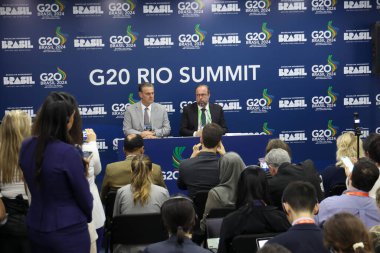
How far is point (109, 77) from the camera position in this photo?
9047 millimetres

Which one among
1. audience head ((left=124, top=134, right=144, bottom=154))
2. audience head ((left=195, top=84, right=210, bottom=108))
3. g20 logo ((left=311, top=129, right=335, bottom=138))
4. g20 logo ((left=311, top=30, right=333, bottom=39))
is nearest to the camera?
audience head ((left=124, top=134, right=144, bottom=154))

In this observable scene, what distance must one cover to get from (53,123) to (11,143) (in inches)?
25.9

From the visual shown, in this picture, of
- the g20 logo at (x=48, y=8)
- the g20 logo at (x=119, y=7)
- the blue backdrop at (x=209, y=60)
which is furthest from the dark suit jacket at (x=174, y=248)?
the g20 logo at (x=48, y=8)

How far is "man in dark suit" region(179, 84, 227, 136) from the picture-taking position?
27.9 feet

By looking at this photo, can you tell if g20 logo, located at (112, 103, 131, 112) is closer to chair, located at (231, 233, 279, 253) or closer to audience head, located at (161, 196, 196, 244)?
chair, located at (231, 233, 279, 253)

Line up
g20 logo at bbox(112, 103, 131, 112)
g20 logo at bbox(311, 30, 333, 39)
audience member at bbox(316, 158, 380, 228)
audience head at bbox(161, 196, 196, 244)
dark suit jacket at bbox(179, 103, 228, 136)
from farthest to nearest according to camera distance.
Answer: g20 logo at bbox(311, 30, 333, 39)
g20 logo at bbox(112, 103, 131, 112)
dark suit jacket at bbox(179, 103, 228, 136)
audience member at bbox(316, 158, 380, 228)
audience head at bbox(161, 196, 196, 244)

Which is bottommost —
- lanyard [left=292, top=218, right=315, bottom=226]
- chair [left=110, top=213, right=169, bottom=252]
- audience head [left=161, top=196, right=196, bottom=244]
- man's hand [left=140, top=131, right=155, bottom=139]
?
chair [left=110, top=213, right=169, bottom=252]

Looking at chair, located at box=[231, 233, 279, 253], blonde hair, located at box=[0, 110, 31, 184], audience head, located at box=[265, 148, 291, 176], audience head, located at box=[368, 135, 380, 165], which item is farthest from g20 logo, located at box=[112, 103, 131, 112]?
chair, located at box=[231, 233, 279, 253]

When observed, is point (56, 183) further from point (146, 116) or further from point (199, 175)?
point (146, 116)

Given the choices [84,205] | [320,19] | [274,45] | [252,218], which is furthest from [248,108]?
[84,205]

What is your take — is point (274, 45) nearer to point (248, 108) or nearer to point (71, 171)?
point (248, 108)

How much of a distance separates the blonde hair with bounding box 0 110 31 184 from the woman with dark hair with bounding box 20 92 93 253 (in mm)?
481

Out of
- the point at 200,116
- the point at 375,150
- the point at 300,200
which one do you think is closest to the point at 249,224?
the point at 300,200

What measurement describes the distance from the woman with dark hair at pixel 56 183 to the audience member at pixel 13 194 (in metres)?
0.52
